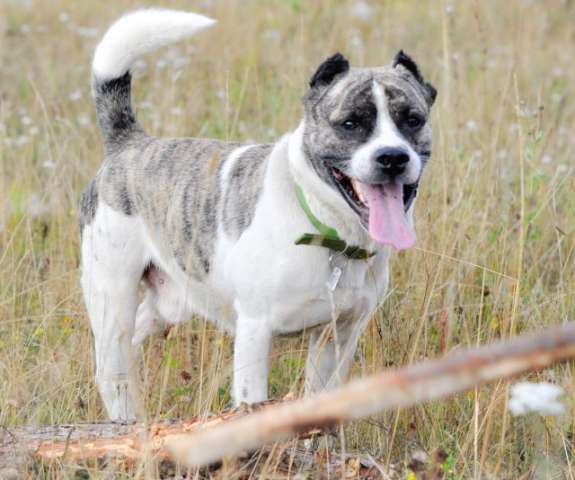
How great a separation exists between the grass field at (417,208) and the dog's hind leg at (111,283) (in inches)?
4.6

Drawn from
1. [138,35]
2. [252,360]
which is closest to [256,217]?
[252,360]

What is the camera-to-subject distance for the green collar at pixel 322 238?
325 centimetres

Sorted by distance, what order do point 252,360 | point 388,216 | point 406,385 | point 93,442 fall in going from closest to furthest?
point 406,385 < point 93,442 < point 388,216 < point 252,360

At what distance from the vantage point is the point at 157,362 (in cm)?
405

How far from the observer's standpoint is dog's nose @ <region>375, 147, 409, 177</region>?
118 inches

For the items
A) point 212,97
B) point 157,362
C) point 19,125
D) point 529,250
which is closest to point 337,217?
point 157,362

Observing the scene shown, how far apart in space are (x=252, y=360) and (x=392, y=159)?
34.8 inches

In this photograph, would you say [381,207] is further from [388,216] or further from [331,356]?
[331,356]

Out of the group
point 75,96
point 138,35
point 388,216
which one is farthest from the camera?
point 75,96

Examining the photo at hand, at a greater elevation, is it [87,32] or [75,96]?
[87,32]

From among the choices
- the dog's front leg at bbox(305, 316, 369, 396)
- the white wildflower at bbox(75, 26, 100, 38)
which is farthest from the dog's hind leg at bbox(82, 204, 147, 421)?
the white wildflower at bbox(75, 26, 100, 38)

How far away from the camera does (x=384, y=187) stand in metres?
3.15

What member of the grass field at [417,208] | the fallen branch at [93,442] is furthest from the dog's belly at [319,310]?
the fallen branch at [93,442]

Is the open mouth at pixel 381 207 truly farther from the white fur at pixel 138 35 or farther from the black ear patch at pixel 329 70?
the white fur at pixel 138 35
